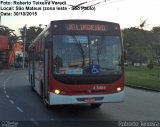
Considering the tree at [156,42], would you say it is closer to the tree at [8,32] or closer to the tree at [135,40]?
the tree at [135,40]

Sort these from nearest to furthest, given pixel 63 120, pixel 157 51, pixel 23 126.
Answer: pixel 23 126 → pixel 63 120 → pixel 157 51

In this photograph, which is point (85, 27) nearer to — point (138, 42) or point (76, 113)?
point (76, 113)

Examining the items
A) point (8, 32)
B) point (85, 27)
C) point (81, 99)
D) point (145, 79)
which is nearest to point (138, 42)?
point (8, 32)

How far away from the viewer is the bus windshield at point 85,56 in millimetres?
13312

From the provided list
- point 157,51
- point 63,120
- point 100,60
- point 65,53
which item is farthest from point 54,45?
point 157,51

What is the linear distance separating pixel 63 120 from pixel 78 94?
0.97 meters

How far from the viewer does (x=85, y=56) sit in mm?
13398

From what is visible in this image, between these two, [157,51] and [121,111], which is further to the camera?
[157,51]

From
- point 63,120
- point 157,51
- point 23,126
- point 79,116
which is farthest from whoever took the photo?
point 157,51

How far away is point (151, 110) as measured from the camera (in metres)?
15.2

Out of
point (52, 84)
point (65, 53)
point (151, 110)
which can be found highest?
point (65, 53)

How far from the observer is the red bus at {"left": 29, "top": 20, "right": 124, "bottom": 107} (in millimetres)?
13297

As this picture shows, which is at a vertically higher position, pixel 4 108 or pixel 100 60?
pixel 100 60

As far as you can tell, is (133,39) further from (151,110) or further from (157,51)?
(151,110)
